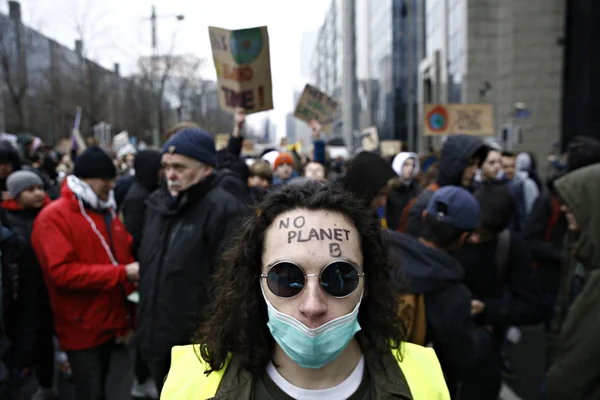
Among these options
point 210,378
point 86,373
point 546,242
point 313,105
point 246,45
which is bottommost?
point 86,373

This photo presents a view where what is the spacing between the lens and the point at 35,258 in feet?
14.4

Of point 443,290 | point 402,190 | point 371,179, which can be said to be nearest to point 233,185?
point 371,179

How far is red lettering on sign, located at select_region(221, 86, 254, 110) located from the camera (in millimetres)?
5109

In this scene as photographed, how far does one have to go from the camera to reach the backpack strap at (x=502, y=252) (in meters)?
3.60

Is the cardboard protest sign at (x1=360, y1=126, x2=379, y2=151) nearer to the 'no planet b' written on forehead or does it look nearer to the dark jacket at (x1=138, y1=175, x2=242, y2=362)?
the dark jacket at (x1=138, y1=175, x2=242, y2=362)

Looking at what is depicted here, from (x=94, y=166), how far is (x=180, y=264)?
1342 mm

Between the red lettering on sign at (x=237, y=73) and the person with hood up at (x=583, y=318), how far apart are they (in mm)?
2843

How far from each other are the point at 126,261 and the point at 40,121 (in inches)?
1100

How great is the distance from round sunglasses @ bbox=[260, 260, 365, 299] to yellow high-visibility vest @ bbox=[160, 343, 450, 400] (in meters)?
0.33

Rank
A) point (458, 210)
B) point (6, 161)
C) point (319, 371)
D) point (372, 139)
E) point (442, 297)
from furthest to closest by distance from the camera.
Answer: point (372, 139), point (6, 161), point (458, 210), point (442, 297), point (319, 371)

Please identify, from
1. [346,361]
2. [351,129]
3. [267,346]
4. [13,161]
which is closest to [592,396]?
[346,361]

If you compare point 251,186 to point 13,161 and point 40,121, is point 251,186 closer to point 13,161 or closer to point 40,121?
point 13,161

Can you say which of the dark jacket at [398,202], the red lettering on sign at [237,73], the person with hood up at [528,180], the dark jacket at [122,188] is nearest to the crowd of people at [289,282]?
the red lettering on sign at [237,73]

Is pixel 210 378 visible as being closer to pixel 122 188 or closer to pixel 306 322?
pixel 306 322
